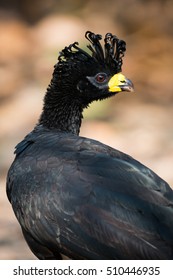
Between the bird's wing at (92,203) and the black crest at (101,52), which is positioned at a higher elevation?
the black crest at (101,52)

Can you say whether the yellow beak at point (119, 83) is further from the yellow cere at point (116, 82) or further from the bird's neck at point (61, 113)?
the bird's neck at point (61, 113)

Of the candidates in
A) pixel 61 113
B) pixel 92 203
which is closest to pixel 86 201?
pixel 92 203

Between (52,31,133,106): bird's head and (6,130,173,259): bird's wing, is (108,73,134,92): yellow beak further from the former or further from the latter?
(6,130,173,259): bird's wing

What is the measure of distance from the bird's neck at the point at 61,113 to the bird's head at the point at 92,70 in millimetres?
62

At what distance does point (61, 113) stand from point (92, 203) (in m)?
1.27

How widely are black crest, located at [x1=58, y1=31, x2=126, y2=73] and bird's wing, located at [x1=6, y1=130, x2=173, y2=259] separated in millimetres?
765

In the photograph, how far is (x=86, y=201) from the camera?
4.85 meters

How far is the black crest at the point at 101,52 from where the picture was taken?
19.1 feet

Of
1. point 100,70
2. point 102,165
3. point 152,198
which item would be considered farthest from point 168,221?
point 100,70

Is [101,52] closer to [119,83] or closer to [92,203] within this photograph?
[119,83]

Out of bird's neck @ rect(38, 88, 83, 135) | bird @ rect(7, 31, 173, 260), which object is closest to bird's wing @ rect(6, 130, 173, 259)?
bird @ rect(7, 31, 173, 260)

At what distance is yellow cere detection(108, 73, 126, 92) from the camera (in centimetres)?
590

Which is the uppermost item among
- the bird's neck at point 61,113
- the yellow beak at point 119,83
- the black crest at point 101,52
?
the black crest at point 101,52

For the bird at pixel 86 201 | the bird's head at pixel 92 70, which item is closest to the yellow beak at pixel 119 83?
the bird's head at pixel 92 70
